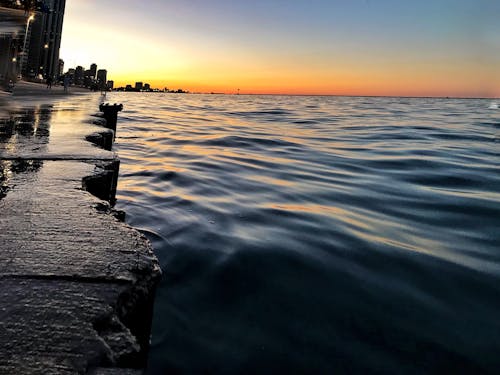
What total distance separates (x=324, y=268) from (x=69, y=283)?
2.31m

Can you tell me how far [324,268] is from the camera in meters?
3.05

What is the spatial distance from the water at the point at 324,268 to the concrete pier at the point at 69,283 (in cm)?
85

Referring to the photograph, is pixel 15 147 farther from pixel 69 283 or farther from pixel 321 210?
pixel 321 210

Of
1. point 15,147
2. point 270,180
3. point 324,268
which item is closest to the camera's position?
point 324,268

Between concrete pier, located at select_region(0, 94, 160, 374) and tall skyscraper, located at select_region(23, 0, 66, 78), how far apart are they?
12164cm

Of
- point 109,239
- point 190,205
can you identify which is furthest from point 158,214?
point 109,239

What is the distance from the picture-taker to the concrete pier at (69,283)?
958 millimetres

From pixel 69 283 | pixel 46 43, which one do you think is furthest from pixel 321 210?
pixel 46 43

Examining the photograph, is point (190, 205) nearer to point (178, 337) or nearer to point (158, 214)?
point (158, 214)

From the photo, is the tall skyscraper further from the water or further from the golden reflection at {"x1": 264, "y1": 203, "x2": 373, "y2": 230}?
the golden reflection at {"x1": 264, "y1": 203, "x2": 373, "y2": 230}

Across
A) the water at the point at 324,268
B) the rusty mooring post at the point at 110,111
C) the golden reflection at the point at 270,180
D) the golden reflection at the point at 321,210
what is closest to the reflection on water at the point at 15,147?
the water at the point at 324,268

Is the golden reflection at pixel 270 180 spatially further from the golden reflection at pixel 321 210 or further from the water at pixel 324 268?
the golden reflection at pixel 321 210

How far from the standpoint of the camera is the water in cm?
204

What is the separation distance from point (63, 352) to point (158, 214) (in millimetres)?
3711
